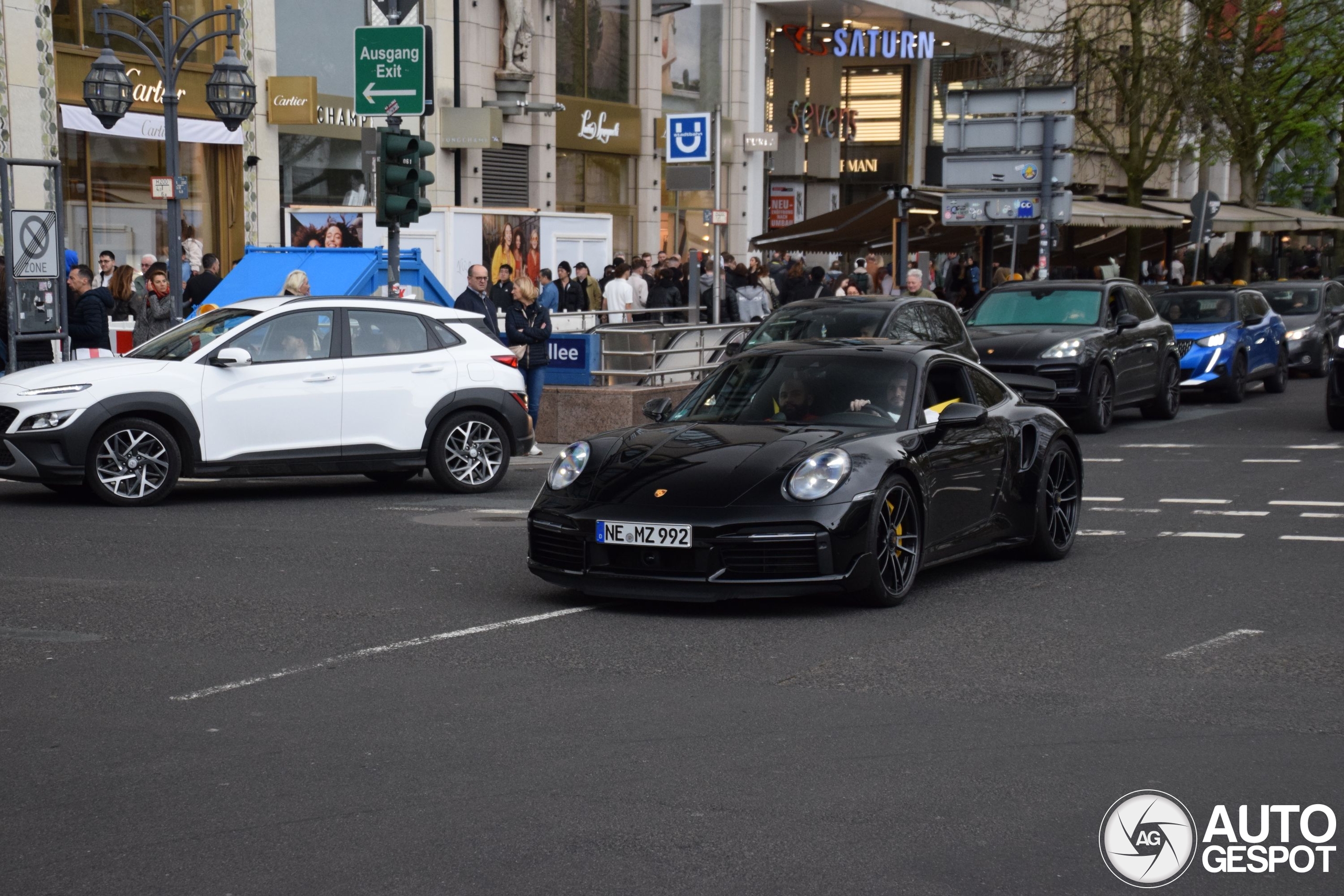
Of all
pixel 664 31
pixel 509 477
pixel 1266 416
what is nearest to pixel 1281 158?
pixel 664 31

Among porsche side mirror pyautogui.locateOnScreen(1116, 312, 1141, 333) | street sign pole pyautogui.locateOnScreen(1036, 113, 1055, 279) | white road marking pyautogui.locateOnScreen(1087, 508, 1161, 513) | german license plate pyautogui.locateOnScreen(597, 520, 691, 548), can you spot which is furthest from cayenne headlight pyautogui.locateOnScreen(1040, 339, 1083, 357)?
german license plate pyautogui.locateOnScreen(597, 520, 691, 548)

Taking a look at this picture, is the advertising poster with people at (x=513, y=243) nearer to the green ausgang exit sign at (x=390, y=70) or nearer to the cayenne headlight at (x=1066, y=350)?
the cayenne headlight at (x=1066, y=350)

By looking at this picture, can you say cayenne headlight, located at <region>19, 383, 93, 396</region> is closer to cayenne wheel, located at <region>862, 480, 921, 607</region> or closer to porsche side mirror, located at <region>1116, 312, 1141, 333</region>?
cayenne wheel, located at <region>862, 480, 921, 607</region>

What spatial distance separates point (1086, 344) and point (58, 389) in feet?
37.8

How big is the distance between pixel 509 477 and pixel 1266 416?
35.6ft

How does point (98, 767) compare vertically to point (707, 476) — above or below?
below

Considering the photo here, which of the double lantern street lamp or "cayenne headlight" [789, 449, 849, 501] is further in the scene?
the double lantern street lamp

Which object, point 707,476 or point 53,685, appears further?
point 707,476

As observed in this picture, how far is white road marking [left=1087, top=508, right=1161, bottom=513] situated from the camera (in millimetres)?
12969

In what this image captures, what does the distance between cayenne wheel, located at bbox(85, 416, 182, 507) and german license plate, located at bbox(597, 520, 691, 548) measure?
5618mm

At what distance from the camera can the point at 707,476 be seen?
28.2 ft

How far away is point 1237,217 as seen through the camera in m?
39.8

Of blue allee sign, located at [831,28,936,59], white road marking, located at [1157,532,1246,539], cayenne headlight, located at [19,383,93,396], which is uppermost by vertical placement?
blue allee sign, located at [831,28,936,59]

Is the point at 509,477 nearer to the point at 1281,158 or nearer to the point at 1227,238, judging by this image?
the point at 1227,238
